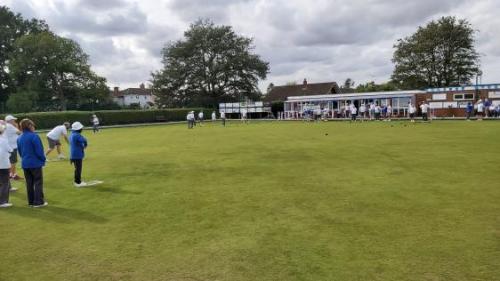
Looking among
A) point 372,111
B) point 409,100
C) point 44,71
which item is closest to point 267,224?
point 372,111

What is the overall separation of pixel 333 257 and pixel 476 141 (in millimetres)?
14834

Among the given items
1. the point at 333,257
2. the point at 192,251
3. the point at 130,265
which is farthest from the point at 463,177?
the point at 130,265

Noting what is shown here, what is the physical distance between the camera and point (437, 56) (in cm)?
5962

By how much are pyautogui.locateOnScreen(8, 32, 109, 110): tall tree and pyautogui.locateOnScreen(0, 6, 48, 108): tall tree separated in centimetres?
231

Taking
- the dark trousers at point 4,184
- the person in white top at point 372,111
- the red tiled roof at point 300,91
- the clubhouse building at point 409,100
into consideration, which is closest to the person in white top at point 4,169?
the dark trousers at point 4,184

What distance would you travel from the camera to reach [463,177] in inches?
388

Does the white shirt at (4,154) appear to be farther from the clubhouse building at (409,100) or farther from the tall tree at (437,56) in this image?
the tall tree at (437,56)

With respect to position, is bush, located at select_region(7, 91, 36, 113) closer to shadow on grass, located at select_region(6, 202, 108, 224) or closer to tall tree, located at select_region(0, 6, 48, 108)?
tall tree, located at select_region(0, 6, 48, 108)

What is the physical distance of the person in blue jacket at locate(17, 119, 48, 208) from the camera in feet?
27.2

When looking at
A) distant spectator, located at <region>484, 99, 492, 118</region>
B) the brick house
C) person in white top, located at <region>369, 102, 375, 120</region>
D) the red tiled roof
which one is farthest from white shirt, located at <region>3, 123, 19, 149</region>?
the brick house

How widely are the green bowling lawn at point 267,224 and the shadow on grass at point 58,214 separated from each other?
40 mm

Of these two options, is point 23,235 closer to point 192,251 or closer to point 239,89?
point 192,251

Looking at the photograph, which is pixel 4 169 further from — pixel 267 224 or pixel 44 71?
pixel 44 71

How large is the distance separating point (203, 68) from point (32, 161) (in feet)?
196
